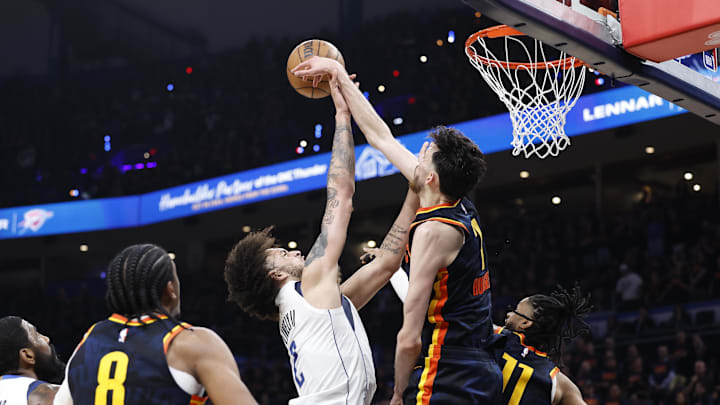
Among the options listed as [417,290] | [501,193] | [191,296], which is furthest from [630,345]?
[191,296]

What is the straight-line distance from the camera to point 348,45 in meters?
17.5

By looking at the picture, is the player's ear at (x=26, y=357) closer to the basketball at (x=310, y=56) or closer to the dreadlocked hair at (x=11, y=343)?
the dreadlocked hair at (x=11, y=343)

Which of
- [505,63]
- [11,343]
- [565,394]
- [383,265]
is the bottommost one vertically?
[565,394]

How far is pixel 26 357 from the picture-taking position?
336 cm

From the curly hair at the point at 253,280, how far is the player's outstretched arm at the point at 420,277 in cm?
49

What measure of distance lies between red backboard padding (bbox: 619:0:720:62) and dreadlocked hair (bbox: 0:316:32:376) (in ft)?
9.43

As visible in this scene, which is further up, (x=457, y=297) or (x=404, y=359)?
(x=457, y=297)

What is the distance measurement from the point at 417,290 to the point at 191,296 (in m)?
15.2

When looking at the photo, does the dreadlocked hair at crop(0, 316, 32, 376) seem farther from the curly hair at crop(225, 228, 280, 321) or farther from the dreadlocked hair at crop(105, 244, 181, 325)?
the dreadlocked hair at crop(105, 244, 181, 325)

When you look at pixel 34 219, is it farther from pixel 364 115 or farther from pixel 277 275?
pixel 277 275

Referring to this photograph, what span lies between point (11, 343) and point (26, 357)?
0.08 m

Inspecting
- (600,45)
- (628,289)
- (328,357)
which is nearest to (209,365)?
(328,357)

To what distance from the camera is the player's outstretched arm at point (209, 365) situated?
7.33 ft

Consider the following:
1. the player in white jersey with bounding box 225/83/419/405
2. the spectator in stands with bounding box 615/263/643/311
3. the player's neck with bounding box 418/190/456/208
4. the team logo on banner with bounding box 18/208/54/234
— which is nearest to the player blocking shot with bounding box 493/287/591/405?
the player's neck with bounding box 418/190/456/208
